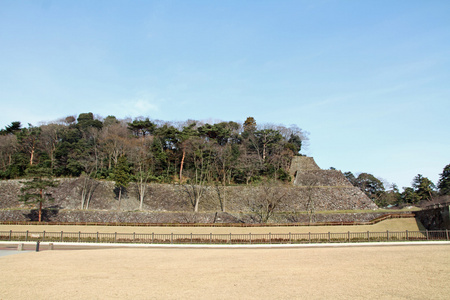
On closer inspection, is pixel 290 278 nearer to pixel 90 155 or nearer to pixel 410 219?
pixel 410 219

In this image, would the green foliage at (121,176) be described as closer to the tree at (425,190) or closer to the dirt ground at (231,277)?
the dirt ground at (231,277)

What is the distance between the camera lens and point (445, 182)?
64.1 m

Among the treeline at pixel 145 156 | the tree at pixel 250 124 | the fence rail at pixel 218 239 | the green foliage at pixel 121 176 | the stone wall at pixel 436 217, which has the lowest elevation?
the fence rail at pixel 218 239

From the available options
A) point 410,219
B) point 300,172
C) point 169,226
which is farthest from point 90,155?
point 410,219

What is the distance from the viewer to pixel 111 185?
5006cm

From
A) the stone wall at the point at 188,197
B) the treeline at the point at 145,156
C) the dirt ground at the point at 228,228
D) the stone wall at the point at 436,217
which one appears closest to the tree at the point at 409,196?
the stone wall at the point at 188,197

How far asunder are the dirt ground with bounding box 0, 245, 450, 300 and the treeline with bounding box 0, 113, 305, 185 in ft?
112

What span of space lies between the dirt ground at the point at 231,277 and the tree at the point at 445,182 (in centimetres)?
5671

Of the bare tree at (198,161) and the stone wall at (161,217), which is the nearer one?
the stone wall at (161,217)

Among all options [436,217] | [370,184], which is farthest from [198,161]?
[370,184]

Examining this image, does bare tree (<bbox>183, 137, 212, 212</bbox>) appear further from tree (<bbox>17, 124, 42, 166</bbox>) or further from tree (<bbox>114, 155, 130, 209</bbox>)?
tree (<bbox>17, 124, 42, 166</bbox>)

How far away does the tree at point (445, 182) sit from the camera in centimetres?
6252

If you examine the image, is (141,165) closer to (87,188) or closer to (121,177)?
(121,177)

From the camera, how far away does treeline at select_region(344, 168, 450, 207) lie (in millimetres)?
64375
